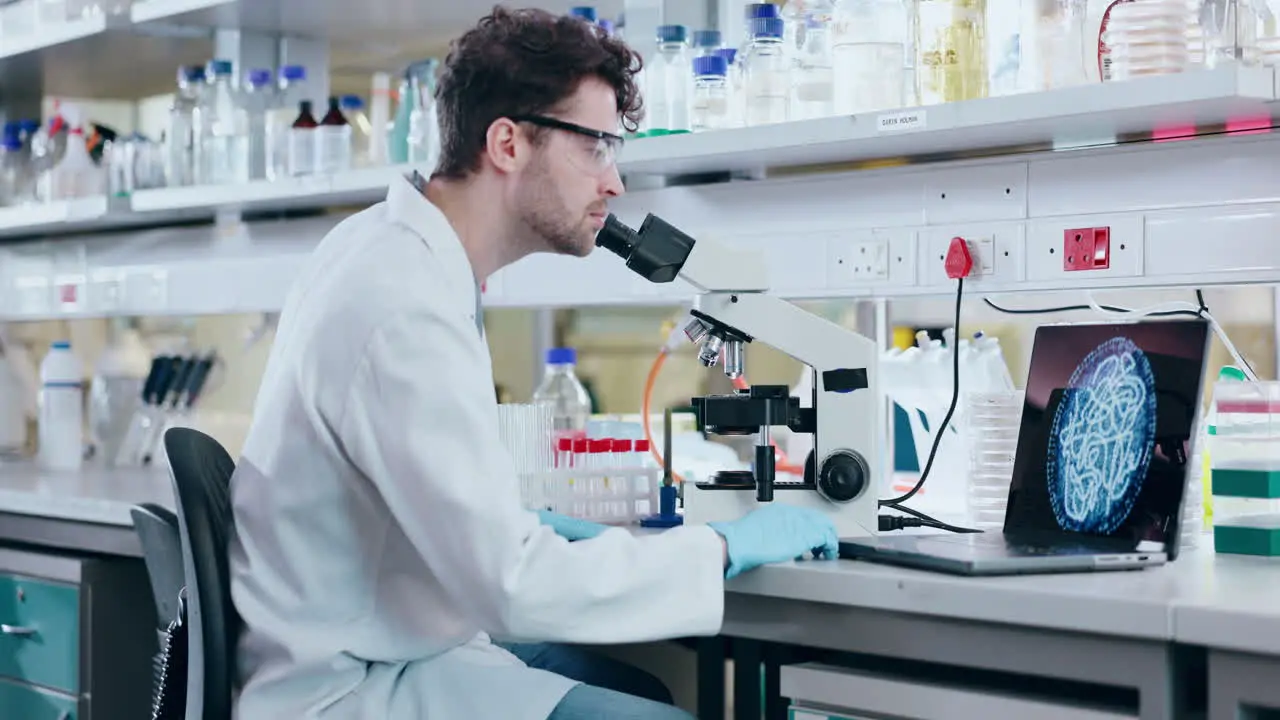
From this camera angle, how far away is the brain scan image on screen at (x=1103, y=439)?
1.61 meters

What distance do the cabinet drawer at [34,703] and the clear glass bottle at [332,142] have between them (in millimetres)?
1074

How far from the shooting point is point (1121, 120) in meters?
1.86

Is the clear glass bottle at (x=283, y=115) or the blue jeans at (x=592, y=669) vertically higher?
the clear glass bottle at (x=283, y=115)

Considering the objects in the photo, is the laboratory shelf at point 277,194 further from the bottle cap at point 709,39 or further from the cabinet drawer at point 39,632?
the cabinet drawer at point 39,632

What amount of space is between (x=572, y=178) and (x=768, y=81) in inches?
23.9

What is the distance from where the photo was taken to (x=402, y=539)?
4.80 feet

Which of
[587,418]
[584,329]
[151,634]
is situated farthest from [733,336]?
[584,329]

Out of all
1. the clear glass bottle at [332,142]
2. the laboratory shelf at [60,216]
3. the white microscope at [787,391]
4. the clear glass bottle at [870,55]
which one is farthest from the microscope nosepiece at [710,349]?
the laboratory shelf at [60,216]

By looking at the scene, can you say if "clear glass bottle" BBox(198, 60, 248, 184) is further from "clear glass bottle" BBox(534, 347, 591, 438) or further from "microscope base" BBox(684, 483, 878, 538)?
"microscope base" BBox(684, 483, 878, 538)

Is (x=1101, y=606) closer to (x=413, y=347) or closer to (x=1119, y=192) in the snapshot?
(x=413, y=347)

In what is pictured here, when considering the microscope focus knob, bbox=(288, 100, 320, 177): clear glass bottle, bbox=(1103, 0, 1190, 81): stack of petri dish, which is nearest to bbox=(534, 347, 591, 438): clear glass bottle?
bbox=(288, 100, 320, 177): clear glass bottle

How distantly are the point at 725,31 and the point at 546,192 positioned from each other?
3.01 feet

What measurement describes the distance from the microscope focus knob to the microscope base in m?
0.01

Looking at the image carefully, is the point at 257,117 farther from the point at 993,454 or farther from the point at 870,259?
the point at 993,454
